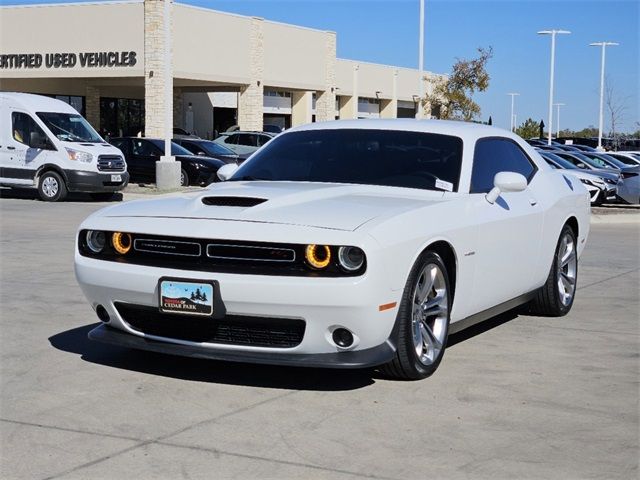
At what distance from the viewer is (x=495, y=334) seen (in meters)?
7.59

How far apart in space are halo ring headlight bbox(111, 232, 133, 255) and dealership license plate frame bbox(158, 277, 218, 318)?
1.46 ft

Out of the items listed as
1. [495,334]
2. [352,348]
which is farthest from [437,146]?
[352,348]

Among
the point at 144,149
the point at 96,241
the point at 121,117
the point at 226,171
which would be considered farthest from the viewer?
the point at 121,117

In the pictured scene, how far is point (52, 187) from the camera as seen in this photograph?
2197 cm

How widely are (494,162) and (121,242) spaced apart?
2941 mm

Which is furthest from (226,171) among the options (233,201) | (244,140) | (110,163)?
(244,140)

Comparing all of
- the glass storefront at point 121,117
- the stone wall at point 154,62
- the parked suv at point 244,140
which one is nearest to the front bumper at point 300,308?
the parked suv at point 244,140

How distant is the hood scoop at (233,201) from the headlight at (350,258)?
757mm

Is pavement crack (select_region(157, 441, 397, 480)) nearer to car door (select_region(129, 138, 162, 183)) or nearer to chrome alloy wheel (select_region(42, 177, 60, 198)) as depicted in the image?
chrome alloy wheel (select_region(42, 177, 60, 198))

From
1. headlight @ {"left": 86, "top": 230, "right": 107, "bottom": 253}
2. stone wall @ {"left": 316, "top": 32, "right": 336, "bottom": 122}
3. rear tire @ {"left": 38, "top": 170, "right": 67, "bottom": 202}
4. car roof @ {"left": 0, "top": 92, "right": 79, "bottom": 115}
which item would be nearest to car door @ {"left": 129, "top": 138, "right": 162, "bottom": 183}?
car roof @ {"left": 0, "top": 92, "right": 79, "bottom": 115}

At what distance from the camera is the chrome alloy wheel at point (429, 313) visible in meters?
5.93

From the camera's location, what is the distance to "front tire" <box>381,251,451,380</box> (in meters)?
5.74

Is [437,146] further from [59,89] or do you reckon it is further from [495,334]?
[59,89]

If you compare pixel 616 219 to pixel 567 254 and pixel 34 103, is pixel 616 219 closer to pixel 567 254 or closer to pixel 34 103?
pixel 567 254
